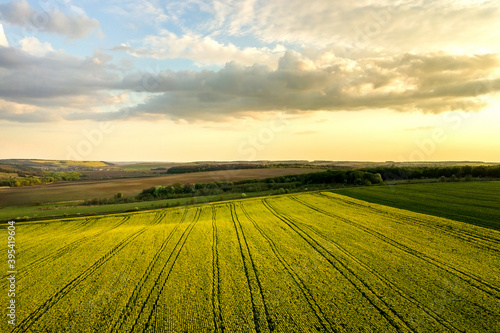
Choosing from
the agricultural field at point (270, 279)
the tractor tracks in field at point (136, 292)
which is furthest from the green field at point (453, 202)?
the tractor tracks in field at point (136, 292)

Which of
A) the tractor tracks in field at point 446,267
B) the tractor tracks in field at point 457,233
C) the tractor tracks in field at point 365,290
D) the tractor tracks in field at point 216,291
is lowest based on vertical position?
the tractor tracks in field at point 216,291

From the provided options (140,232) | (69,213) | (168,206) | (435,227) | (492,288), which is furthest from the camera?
(168,206)

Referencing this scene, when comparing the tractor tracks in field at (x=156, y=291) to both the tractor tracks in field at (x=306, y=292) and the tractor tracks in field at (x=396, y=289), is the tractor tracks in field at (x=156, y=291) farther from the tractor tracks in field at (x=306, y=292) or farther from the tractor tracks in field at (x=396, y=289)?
Result: the tractor tracks in field at (x=396, y=289)

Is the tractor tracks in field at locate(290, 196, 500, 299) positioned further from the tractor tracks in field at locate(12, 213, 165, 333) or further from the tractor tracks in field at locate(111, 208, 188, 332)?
the tractor tracks in field at locate(12, 213, 165, 333)

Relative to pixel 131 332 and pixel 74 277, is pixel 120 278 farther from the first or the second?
pixel 131 332

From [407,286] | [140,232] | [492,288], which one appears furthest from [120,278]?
[492,288]

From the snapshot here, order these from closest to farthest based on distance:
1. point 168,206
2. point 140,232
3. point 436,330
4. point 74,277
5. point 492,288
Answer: point 436,330
point 492,288
point 74,277
point 140,232
point 168,206

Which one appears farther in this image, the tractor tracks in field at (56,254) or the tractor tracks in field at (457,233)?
the tractor tracks in field at (457,233)

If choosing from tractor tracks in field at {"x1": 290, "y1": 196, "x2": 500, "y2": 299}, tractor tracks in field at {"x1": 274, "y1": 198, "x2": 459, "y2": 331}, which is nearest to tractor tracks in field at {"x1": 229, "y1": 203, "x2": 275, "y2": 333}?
tractor tracks in field at {"x1": 274, "y1": 198, "x2": 459, "y2": 331}

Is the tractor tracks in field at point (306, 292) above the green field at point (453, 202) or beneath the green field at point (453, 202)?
beneath
